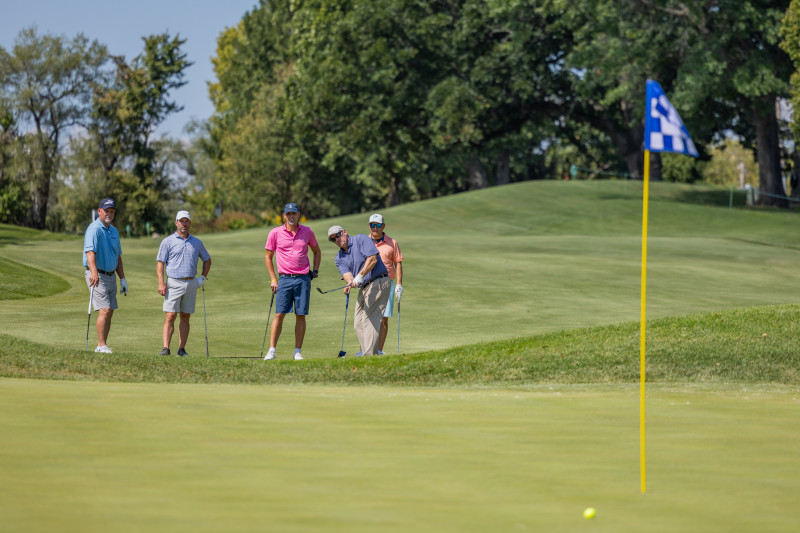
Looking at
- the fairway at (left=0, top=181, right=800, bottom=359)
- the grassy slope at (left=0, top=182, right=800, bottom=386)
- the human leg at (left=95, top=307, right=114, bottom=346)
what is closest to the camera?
the grassy slope at (left=0, top=182, right=800, bottom=386)

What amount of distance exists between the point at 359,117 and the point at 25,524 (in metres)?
53.9

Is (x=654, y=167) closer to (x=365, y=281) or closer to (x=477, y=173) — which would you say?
(x=477, y=173)

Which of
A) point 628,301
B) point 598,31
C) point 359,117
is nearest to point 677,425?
point 628,301

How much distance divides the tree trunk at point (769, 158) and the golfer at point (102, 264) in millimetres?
40122

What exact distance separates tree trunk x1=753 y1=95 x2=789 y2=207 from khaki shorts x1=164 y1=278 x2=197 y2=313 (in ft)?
130

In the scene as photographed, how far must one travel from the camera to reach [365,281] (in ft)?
52.5

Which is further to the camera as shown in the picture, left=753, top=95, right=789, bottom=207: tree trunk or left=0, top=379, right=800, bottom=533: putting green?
left=753, top=95, right=789, bottom=207: tree trunk

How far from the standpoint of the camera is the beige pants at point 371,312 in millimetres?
16078

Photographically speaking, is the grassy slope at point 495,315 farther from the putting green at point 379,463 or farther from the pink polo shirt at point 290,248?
the putting green at point 379,463

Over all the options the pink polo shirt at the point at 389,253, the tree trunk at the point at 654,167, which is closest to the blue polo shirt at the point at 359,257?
the pink polo shirt at the point at 389,253

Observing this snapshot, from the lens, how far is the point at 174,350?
649 inches

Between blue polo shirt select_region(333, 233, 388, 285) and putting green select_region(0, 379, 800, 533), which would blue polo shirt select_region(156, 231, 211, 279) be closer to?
blue polo shirt select_region(333, 233, 388, 285)

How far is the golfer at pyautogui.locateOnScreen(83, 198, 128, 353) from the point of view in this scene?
15266 millimetres

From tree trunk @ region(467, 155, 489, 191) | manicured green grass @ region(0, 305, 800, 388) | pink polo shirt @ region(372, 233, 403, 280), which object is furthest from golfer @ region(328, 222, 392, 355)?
tree trunk @ region(467, 155, 489, 191)
